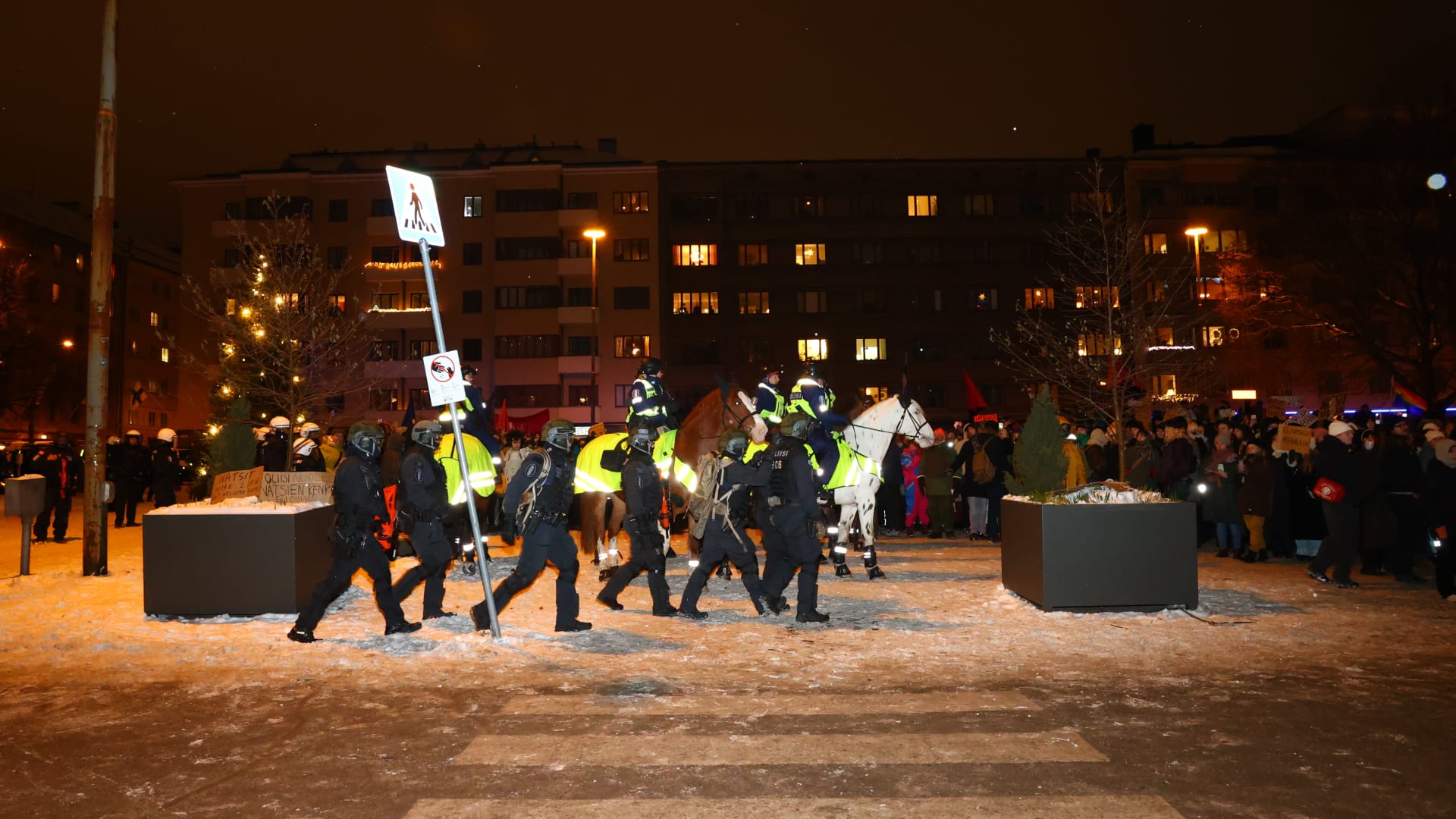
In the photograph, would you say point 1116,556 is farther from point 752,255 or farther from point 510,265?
point 510,265

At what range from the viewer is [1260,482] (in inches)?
557

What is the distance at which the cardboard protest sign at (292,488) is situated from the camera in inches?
428

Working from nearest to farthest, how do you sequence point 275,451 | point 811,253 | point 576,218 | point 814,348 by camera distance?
point 275,451 → point 576,218 → point 814,348 → point 811,253

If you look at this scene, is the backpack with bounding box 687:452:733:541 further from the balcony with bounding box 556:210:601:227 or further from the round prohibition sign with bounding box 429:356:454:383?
the balcony with bounding box 556:210:601:227

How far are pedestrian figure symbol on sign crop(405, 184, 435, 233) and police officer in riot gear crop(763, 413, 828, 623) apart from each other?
379 centimetres

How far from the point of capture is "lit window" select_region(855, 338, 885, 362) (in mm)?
56281

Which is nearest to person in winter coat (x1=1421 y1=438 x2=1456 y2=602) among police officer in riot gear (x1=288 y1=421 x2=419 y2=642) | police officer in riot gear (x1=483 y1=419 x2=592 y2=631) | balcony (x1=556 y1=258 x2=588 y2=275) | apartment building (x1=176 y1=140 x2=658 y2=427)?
police officer in riot gear (x1=483 y1=419 x2=592 y2=631)

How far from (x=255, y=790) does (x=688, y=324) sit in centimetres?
5222

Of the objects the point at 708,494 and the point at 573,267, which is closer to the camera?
the point at 708,494

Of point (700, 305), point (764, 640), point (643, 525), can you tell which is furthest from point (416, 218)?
point (700, 305)

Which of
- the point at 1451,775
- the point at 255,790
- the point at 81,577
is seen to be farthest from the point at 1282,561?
the point at 81,577

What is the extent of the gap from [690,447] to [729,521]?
11.0ft

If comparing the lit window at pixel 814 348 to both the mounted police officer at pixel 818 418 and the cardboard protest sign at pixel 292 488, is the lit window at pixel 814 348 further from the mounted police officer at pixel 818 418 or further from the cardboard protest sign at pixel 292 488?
the cardboard protest sign at pixel 292 488

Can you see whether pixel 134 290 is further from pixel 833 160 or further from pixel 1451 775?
pixel 1451 775
